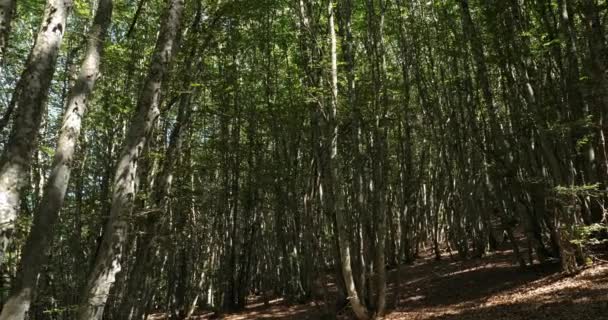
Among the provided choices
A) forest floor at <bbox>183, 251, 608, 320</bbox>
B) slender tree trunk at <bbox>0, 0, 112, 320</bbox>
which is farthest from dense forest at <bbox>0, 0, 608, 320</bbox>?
forest floor at <bbox>183, 251, 608, 320</bbox>

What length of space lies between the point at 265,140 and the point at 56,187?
1268 cm

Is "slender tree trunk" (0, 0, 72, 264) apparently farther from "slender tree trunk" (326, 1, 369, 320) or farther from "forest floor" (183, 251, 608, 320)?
"forest floor" (183, 251, 608, 320)

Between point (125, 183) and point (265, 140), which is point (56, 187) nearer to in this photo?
point (125, 183)

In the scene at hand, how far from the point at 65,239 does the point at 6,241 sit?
446 inches

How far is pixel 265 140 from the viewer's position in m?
18.0

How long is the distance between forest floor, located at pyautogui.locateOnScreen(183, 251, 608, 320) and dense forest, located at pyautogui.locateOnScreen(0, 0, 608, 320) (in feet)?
1.48

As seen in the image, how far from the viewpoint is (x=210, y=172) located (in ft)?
58.1

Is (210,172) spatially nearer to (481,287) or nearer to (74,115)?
(481,287)

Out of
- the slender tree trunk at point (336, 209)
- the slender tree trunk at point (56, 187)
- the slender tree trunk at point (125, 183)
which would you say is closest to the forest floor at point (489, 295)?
the slender tree trunk at point (336, 209)

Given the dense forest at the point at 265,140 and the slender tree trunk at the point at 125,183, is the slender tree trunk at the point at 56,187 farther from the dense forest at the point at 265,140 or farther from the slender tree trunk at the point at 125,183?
the slender tree trunk at the point at 125,183

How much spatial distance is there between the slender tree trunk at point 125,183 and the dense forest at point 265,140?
0.02 metres

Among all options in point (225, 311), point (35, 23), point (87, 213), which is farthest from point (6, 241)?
point (225, 311)

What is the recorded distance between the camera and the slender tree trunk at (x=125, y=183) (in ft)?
18.8

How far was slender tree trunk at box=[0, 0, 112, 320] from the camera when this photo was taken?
4.91m
